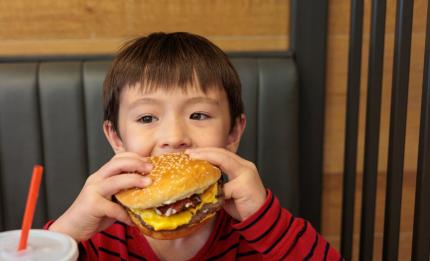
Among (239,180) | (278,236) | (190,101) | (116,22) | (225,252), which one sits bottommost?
(225,252)

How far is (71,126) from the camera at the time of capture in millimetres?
1498

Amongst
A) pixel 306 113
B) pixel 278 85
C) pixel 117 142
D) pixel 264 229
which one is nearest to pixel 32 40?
pixel 117 142

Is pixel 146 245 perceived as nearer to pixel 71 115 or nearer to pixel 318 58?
pixel 71 115

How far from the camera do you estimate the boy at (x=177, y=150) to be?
963 mm

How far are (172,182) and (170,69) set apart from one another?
1.03 ft

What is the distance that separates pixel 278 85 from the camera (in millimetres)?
1522

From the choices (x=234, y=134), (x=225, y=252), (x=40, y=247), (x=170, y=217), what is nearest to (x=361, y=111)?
(x=234, y=134)

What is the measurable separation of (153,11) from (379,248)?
1114 millimetres

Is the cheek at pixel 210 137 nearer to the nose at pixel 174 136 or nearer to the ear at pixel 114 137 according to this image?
the nose at pixel 174 136

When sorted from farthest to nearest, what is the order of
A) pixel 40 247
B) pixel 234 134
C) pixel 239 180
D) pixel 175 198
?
pixel 234 134 < pixel 239 180 < pixel 175 198 < pixel 40 247

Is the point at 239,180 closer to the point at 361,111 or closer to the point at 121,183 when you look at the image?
the point at 121,183

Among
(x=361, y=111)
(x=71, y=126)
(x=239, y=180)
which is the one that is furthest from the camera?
(x=361, y=111)

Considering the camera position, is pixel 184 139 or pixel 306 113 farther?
pixel 306 113

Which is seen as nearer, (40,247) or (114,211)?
(40,247)
